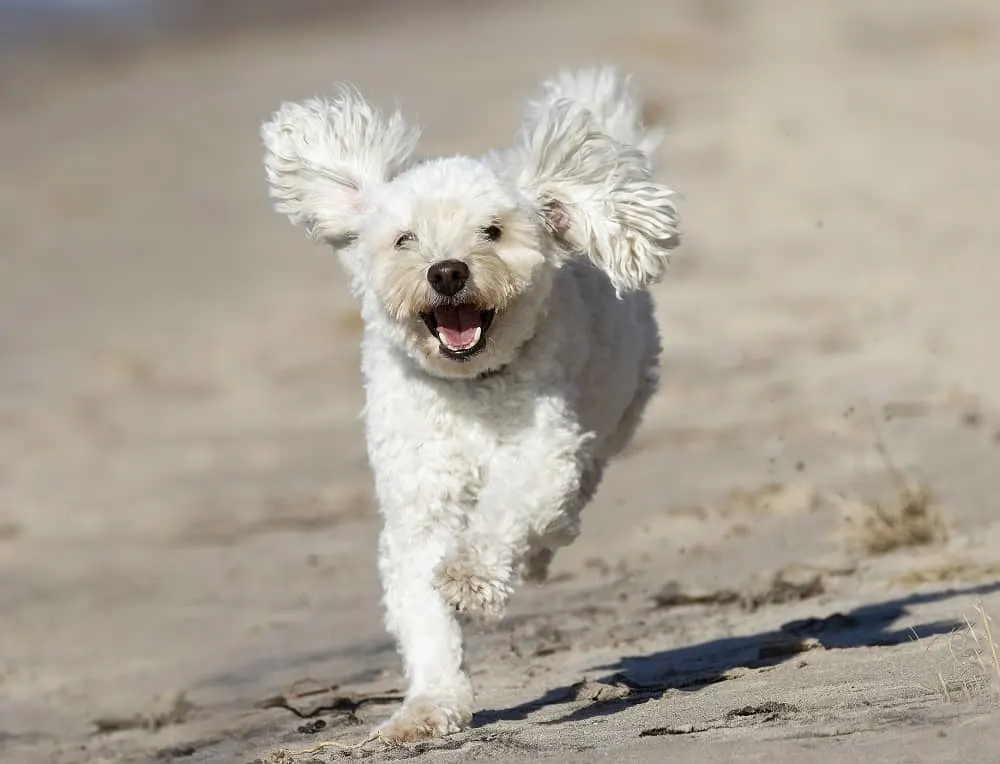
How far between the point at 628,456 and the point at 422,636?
18.4 ft

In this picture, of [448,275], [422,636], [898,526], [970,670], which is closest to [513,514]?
[422,636]

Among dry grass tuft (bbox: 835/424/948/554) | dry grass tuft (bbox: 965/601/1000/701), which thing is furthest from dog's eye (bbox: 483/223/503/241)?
dry grass tuft (bbox: 835/424/948/554)

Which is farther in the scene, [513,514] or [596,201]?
[596,201]

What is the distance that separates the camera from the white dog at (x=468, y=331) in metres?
5.85

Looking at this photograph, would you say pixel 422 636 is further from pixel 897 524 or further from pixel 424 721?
pixel 897 524

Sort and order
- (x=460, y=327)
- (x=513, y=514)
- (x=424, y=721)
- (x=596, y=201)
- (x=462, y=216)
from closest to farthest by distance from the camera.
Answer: (x=424, y=721) → (x=513, y=514) → (x=462, y=216) → (x=460, y=327) → (x=596, y=201)

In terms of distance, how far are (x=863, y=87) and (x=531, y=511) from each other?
19.4m

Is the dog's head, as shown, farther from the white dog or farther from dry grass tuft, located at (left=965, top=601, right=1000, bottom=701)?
dry grass tuft, located at (left=965, top=601, right=1000, bottom=701)

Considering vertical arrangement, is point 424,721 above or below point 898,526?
below

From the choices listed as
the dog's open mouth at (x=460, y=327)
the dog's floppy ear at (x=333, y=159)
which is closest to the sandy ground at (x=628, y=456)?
the dog's open mouth at (x=460, y=327)

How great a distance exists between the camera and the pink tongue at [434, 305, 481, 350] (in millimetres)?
5988

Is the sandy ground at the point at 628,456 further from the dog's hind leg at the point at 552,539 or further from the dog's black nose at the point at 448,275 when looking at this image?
the dog's black nose at the point at 448,275

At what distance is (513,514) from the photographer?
5.81m

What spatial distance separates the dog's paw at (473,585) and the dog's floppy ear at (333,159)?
1.33 meters
